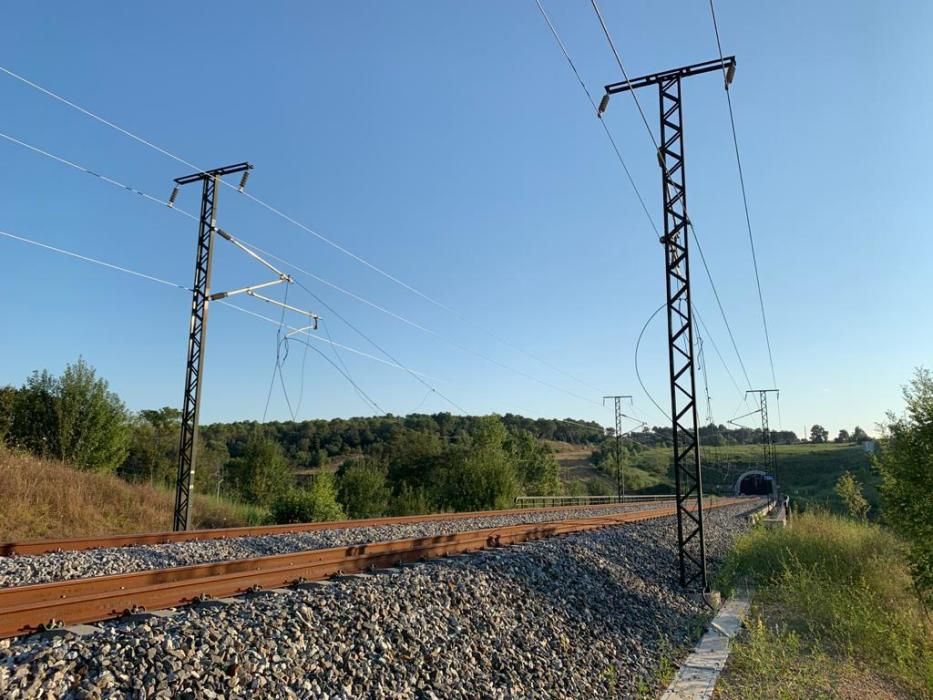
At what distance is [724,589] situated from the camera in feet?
45.6

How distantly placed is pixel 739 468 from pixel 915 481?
347 feet

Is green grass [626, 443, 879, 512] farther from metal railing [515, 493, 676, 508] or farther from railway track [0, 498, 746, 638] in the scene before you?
railway track [0, 498, 746, 638]

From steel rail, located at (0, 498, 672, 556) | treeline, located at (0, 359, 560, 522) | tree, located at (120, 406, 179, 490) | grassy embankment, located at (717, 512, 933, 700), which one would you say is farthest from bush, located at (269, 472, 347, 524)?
tree, located at (120, 406, 179, 490)

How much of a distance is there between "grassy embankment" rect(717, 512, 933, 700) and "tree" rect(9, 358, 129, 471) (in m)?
30.6

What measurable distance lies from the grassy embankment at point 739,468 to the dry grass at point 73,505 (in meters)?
63.9

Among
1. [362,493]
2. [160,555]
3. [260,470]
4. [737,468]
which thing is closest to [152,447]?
[260,470]

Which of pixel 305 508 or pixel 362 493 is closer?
pixel 305 508

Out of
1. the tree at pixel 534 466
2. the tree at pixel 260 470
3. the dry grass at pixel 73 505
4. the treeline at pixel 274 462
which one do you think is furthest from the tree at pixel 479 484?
the tree at pixel 534 466

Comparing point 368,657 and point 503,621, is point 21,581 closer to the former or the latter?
point 368,657

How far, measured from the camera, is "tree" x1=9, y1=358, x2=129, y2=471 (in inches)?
1275

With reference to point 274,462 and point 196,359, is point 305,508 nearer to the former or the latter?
point 196,359

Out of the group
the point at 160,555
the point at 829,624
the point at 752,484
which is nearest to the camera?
the point at 829,624

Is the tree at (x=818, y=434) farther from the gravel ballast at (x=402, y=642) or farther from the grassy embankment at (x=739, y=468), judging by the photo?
the gravel ballast at (x=402, y=642)

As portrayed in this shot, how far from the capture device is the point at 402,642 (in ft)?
21.0
